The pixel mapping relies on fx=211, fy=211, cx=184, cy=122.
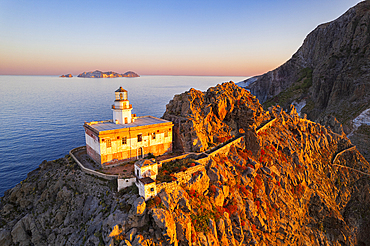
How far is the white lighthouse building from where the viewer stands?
36.8 m

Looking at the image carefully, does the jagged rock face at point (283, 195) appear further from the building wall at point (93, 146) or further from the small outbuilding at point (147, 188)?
the building wall at point (93, 146)

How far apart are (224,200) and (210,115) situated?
21.4 metres

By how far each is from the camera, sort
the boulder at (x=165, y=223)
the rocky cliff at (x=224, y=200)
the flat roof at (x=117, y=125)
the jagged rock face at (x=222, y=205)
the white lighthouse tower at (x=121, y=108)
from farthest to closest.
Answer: the white lighthouse tower at (x=121, y=108)
the flat roof at (x=117, y=125)
the rocky cliff at (x=224, y=200)
the jagged rock face at (x=222, y=205)
the boulder at (x=165, y=223)

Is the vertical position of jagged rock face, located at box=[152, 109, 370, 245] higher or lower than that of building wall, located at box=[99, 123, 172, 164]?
lower

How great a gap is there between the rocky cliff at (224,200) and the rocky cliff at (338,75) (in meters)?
38.0

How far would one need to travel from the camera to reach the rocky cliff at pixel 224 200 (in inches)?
1083

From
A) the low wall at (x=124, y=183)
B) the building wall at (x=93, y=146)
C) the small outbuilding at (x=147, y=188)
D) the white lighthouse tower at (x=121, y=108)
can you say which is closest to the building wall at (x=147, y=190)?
the small outbuilding at (x=147, y=188)

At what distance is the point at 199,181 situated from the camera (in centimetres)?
3331

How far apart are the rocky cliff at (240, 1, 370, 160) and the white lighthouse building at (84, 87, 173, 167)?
77.8 metres

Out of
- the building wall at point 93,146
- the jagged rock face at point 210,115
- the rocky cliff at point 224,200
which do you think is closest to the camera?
the rocky cliff at point 224,200

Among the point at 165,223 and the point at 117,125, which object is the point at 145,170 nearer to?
the point at 165,223

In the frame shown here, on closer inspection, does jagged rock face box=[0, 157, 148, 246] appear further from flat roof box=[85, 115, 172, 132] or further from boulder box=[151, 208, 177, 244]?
flat roof box=[85, 115, 172, 132]

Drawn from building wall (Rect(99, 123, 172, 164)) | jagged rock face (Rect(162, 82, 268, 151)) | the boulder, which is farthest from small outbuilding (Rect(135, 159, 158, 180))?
jagged rock face (Rect(162, 82, 268, 151))

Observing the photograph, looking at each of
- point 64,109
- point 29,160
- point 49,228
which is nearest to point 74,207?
point 49,228
